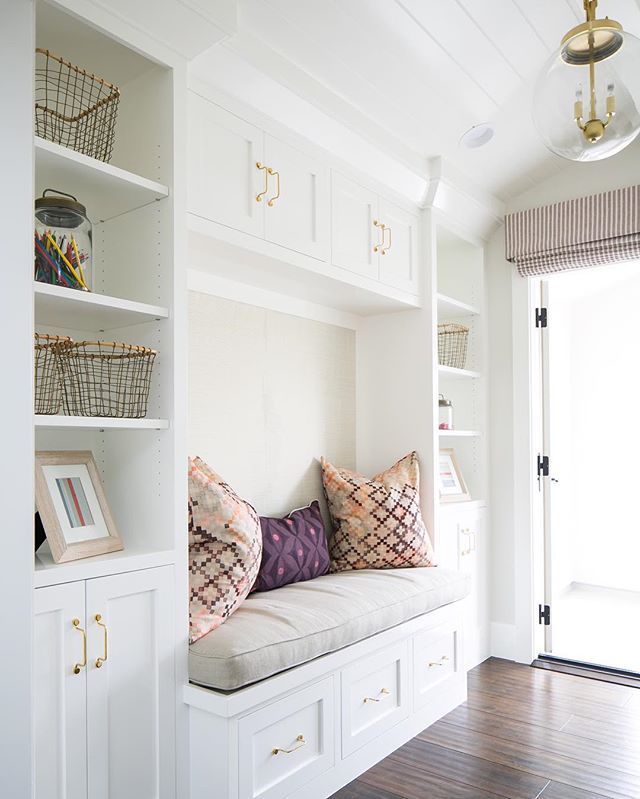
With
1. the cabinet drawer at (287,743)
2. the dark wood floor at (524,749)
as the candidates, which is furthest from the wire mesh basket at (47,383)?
the dark wood floor at (524,749)

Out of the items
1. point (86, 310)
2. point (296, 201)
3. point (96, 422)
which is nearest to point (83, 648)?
Result: point (96, 422)

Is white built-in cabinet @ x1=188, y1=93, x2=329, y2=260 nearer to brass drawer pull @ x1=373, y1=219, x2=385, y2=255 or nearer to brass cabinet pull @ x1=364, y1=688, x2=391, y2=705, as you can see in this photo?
brass drawer pull @ x1=373, y1=219, x2=385, y2=255

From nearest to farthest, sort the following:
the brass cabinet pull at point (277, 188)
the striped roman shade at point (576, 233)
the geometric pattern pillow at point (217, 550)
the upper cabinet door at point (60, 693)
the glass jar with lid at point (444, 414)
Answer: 1. the upper cabinet door at point (60, 693)
2. the geometric pattern pillow at point (217, 550)
3. the brass cabinet pull at point (277, 188)
4. the striped roman shade at point (576, 233)
5. the glass jar with lid at point (444, 414)

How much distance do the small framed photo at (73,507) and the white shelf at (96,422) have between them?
12cm

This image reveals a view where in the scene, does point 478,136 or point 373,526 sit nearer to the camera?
point 373,526

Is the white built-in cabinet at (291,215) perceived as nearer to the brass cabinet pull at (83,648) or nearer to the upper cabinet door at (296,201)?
the upper cabinet door at (296,201)

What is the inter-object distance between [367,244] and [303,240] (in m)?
0.45

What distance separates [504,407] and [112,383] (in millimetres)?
2363

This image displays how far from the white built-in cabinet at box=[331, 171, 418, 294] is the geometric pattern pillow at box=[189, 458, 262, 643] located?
1.06 m

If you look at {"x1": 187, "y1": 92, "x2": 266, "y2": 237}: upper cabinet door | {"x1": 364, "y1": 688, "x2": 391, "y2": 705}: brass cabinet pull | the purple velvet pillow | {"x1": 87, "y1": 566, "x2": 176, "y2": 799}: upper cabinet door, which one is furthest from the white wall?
{"x1": 87, "y1": 566, "x2": 176, "y2": 799}: upper cabinet door

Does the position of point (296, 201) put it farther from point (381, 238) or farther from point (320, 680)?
point (320, 680)

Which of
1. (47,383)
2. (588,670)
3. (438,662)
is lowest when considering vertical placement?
(588,670)

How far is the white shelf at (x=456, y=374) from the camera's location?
3404mm

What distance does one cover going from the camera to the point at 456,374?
3541 mm
